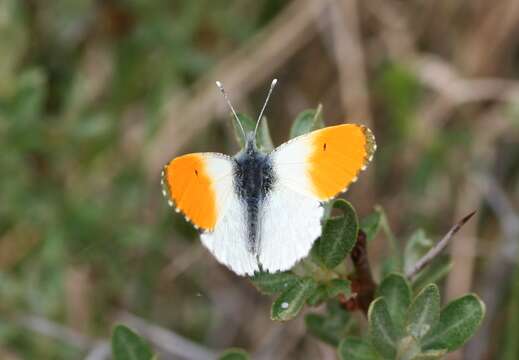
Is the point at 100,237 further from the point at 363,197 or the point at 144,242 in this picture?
the point at 363,197

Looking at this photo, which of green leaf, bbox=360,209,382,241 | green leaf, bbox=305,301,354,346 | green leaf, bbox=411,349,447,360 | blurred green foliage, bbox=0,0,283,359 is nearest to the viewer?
green leaf, bbox=411,349,447,360

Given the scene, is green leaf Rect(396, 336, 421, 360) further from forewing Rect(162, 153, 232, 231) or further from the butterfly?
forewing Rect(162, 153, 232, 231)

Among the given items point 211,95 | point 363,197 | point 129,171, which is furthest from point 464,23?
point 129,171

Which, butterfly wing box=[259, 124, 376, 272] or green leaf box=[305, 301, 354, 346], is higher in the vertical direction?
butterfly wing box=[259, 124, 376, 272]

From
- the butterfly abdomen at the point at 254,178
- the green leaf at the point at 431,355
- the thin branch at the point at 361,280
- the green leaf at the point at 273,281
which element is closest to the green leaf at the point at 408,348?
the green leaf at the point at 431,355

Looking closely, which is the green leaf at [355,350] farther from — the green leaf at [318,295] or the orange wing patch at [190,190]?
the orange wing patch at [190,190]

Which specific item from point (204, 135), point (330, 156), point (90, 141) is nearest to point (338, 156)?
point (330, 156)

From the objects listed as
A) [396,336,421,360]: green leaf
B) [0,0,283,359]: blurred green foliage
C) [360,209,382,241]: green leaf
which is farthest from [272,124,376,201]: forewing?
[0,0,283,359]: blurred green foliage
